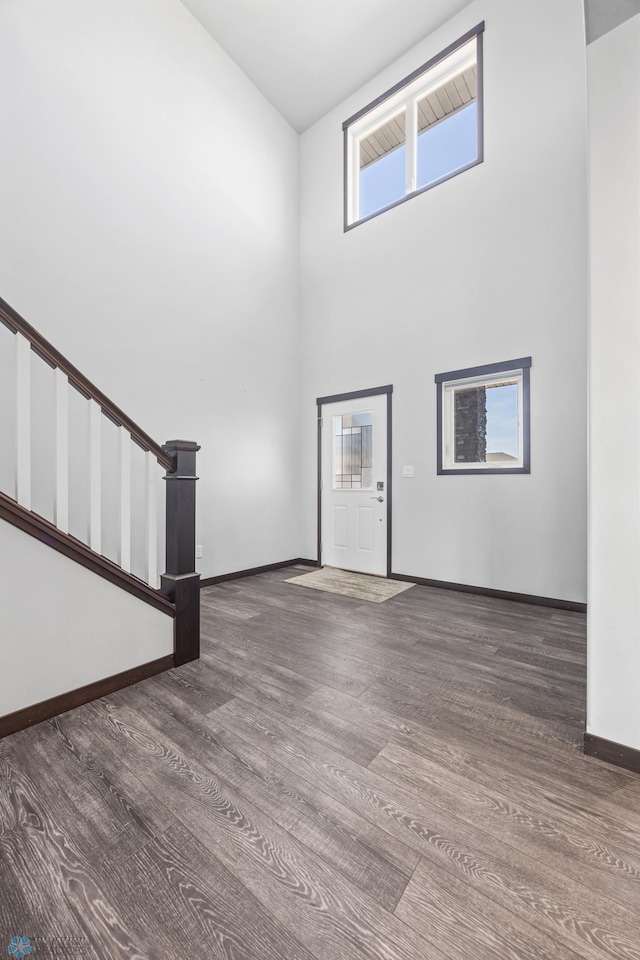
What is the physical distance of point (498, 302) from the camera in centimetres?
371

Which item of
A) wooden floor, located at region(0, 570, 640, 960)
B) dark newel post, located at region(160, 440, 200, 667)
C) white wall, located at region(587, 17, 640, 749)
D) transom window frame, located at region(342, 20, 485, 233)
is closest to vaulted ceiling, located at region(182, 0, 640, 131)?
transom window frame, located at region(342, 20, 485, 233)

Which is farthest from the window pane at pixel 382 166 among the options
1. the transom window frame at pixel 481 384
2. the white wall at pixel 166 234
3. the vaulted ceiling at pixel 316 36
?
the transom window frame at pixel 481 384

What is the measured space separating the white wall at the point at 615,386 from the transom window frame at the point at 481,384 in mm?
2117

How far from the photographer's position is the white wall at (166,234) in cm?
300

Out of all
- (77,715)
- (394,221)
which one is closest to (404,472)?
(394,221)

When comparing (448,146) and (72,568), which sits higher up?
(448,146)

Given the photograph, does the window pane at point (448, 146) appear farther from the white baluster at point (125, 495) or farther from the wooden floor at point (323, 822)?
the wooden floor at point (323, 822)

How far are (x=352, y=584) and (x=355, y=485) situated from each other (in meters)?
1.18

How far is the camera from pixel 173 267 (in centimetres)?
384

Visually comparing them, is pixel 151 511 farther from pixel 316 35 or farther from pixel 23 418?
pixel 316 35

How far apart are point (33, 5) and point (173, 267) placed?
1843 millimetres

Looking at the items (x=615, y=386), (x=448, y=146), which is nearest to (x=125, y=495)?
(x=615, y=386)

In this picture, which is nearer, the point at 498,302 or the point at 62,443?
the point at 62,443

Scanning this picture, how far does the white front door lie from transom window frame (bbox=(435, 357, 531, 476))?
0.67 metres
